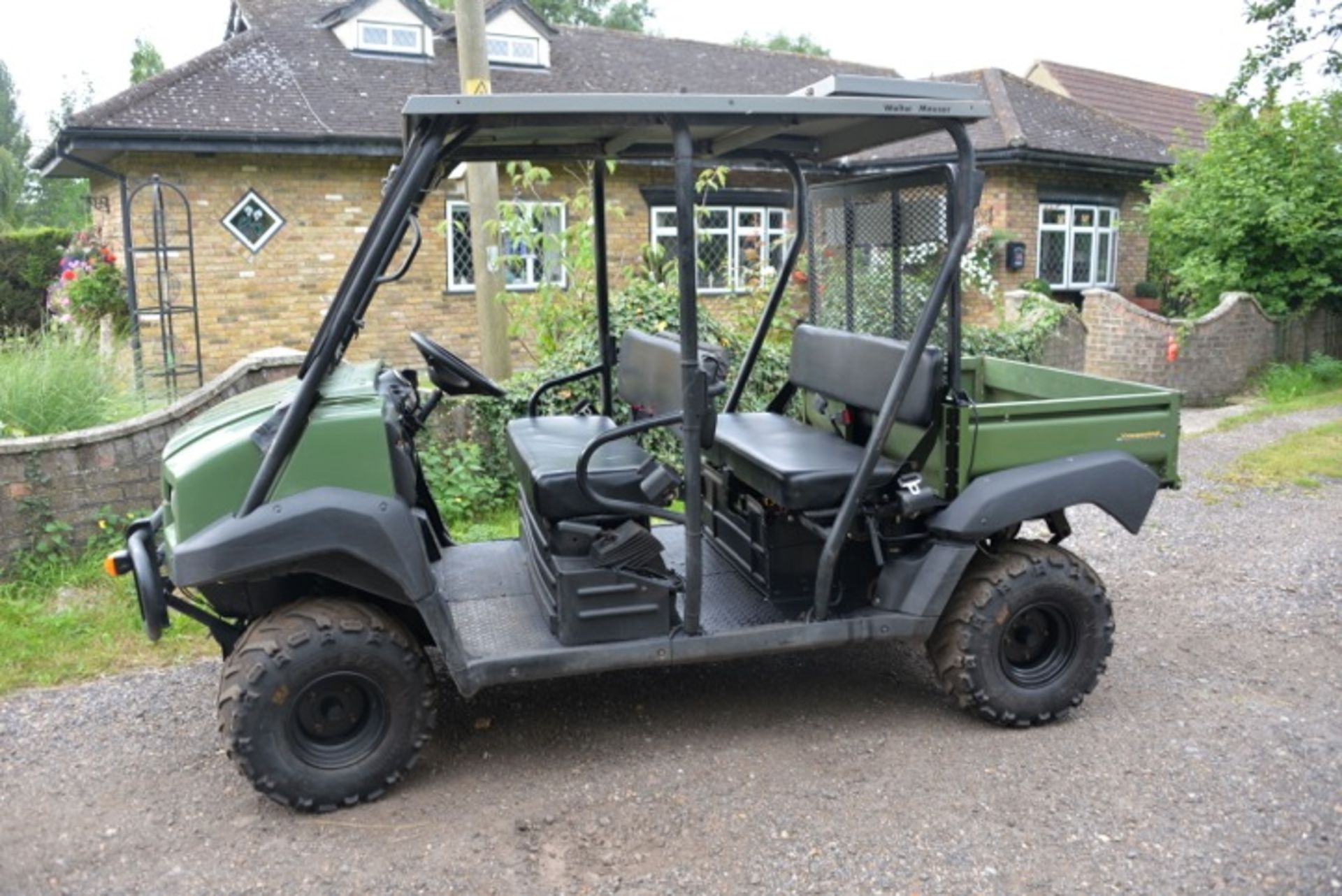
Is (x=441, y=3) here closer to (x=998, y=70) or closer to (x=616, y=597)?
(x=998, y=70)

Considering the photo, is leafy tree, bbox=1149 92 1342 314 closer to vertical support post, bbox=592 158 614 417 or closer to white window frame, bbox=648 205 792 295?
A: white window frame, bbox=648 205 792 295

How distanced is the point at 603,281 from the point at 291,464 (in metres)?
1.89

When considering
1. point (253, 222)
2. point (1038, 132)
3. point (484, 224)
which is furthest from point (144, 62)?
point (484, 224)

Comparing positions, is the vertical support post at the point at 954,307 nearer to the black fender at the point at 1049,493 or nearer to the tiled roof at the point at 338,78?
the black fender at the point at 1049,493

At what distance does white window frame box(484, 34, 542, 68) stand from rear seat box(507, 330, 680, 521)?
1322 cm

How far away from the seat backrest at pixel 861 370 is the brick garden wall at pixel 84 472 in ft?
10.6

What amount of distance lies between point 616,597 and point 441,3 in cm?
2771

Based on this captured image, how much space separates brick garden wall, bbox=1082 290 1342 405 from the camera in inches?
489

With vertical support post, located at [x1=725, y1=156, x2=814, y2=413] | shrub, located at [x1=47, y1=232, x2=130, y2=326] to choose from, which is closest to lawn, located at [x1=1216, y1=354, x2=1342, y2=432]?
vertical support post, located at [x1=725, y1=156, x2=814, y2=413]

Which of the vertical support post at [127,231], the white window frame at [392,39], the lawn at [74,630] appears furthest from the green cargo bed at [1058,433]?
the white window frame at [392,39]

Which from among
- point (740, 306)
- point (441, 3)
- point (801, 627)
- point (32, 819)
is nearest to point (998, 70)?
point (740, 306)

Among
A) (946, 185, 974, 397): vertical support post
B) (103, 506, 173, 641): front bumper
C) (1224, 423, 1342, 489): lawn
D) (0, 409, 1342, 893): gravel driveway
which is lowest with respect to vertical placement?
(0, 409, 1342, 893): gravel driveway

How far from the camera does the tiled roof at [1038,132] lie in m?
17.1

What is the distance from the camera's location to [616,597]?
12.3ft
